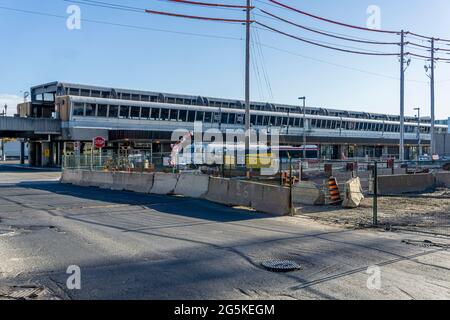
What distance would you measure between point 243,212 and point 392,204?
21.2ft

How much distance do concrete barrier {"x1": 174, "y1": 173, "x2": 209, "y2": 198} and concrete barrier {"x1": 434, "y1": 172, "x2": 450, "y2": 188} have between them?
14.5m

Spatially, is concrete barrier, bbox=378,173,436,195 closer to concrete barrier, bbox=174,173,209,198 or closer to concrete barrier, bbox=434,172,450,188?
concrete barrier, bbox=434,172,450,188

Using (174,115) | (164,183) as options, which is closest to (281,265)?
(164,183)

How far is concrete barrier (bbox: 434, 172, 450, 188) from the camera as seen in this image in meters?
25.5

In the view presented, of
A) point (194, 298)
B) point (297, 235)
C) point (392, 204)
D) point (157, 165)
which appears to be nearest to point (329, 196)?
point (392, 204)

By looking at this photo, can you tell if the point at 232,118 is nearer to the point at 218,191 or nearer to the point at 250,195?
the point at 218,191

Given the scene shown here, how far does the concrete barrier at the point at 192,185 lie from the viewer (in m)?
18.2

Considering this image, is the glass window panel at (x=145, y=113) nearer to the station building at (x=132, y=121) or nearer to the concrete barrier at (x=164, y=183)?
the station building at (x=132, y=121)

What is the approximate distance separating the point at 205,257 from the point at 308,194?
1038 centimetres

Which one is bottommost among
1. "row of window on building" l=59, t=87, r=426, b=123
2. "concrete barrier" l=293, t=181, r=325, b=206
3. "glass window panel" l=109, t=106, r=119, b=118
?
"concrete barrier" l=293, t=181, r=325, b=206

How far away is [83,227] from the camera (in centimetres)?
1130

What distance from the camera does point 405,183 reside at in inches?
922

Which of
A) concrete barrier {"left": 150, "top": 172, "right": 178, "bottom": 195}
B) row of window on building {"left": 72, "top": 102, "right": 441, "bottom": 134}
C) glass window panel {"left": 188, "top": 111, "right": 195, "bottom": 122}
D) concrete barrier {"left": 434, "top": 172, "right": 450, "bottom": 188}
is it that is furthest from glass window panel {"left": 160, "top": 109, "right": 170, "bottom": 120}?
concrete barrier {"left": 434, "top": 172, "right": 450, "bottom": 188}
